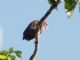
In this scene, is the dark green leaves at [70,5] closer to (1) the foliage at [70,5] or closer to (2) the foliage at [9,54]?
(1) the foliage at [70,5]

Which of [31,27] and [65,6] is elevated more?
[65,6]

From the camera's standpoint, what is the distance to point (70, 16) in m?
2.83

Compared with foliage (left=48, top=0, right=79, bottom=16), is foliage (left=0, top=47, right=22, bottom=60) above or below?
below

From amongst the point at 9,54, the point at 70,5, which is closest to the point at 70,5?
the point at 70,5

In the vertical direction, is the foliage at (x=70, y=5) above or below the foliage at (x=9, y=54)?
above

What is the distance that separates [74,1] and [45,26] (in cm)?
48

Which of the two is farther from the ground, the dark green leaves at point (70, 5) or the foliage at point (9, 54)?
the dark green leaves at point (70, 5)

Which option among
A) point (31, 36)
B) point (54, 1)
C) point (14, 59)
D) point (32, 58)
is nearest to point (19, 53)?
point (14, 59)

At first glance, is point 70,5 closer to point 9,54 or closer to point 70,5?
point 70,5

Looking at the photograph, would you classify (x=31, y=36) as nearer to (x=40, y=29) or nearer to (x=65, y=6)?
(x=40, y=29)

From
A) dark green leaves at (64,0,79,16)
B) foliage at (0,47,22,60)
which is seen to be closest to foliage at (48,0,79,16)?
dark green leaves at (64,0,79,16)

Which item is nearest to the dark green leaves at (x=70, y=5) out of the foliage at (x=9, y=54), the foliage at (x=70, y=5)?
the foliage at (x=70, y=5)

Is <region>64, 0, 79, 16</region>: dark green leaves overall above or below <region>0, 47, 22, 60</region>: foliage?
above

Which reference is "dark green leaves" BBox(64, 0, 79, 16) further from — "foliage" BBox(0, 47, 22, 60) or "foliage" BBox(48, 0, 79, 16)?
→ "foliage" BBox(0, 47, 22, 60)
